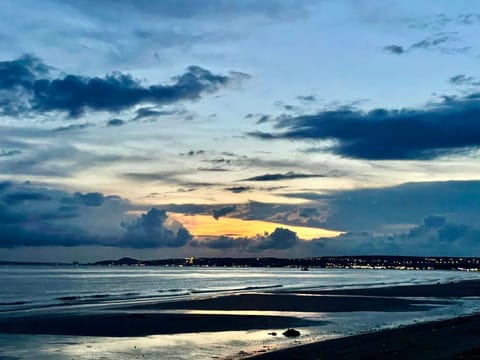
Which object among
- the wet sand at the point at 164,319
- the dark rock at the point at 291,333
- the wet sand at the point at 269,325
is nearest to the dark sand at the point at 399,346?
the wet sand at the point at 269,325

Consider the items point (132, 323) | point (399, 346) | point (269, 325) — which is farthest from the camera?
point (132, 323)

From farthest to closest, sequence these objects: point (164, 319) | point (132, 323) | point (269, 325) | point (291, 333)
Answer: point (164, 319), point (132, 323), point (269, 325), point (291, 333)

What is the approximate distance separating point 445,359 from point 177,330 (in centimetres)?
2237

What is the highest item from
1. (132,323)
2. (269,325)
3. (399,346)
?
(399,346)

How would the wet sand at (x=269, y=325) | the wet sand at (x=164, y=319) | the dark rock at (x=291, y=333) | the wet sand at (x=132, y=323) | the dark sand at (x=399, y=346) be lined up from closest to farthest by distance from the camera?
the dark sand at (x=399, y=346), the wet sand at (x=269, y=325), the dark rock at (x=291, y=333), the wet sand at (x=132, y=323), the wet sand at (x=164, y=319)

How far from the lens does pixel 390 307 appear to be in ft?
218

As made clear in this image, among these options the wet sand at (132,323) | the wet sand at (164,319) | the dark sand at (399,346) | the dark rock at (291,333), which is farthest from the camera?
the wet sand at (164,319)

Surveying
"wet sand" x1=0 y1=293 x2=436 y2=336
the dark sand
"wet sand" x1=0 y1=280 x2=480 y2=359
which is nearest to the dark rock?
the dark sand

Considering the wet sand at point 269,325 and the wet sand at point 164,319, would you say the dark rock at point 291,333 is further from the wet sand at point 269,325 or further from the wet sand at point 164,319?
the wet sand at point 164,319

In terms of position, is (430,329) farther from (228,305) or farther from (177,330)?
(228,305)

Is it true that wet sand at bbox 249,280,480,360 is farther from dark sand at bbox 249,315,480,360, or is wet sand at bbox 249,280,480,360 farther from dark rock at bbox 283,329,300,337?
dark rock at bbox 283,329,300,337

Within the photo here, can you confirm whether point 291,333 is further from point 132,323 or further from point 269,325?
point 132,323

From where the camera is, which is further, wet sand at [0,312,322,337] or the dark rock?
wet sand at [0,312,322,337]

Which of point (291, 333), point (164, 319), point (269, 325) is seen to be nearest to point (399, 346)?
point (291, 333)
